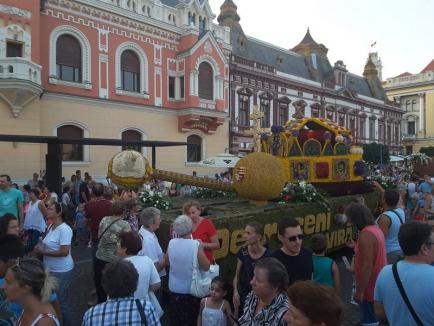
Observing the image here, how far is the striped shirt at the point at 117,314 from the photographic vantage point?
2.54 m

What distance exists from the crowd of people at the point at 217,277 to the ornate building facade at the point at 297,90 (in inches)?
622

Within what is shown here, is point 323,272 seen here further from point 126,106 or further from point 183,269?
point 126,106

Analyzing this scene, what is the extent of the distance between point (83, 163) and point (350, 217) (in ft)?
50.7

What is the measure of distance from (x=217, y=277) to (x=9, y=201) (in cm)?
459

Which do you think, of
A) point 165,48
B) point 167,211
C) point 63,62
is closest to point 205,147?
point 165,48

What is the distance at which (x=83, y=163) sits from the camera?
17.7 metres

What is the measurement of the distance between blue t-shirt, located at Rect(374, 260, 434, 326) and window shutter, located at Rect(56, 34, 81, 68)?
56.6 feet

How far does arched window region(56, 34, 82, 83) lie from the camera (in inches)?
675

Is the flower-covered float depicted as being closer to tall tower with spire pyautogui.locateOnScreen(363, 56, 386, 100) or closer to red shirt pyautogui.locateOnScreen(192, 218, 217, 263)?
red shirt pyautogui.locateOnScreen(192, 218, 217, 263)

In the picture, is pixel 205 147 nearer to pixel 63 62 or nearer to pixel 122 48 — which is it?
pixel 122 48

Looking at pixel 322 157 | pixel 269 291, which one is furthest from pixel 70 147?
pixel 269 291

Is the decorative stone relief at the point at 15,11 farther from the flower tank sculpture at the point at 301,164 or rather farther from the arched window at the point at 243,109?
the arched window at the point at 243,109

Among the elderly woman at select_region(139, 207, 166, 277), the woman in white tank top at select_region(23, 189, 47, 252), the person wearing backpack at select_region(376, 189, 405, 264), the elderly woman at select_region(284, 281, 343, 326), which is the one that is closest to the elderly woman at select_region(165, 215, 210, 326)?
the elderly woman at select_region(139, 207, 166, 277)

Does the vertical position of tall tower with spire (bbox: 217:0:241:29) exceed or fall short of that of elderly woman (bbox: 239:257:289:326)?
it exceeds it
